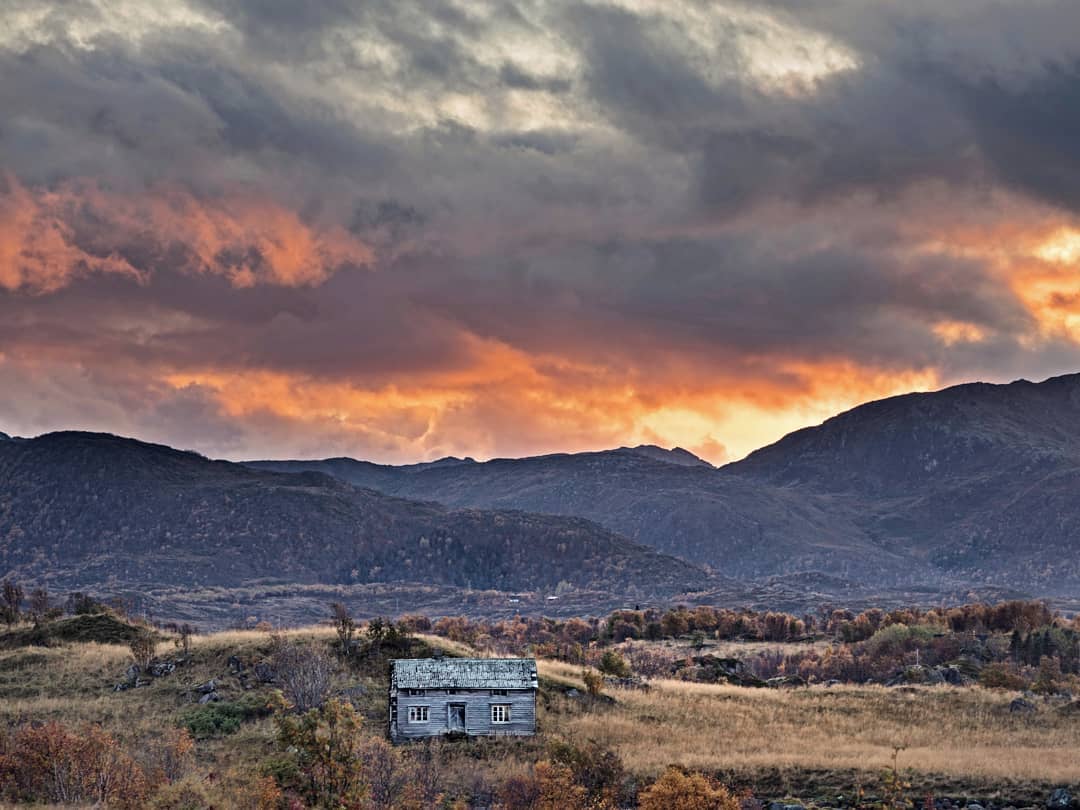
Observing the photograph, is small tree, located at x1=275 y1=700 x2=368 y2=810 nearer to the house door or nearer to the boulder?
the house door

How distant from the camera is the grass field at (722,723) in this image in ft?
→ 192

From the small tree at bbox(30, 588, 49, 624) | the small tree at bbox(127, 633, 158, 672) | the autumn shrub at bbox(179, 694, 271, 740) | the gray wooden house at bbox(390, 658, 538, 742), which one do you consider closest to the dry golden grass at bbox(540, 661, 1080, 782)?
the gray wooden house at bbox(390, 658, 538, 742)

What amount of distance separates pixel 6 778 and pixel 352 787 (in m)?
18.6

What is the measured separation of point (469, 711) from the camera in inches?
2552

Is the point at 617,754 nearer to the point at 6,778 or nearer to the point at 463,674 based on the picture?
the point at 463,674

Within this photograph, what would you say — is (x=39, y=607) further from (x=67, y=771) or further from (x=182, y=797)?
(x=182, y=797)

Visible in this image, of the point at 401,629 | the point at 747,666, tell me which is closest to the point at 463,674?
the point at 401,629

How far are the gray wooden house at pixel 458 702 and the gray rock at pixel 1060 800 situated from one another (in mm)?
25187

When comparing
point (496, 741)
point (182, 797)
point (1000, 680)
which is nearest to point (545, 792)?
point (182, 797)

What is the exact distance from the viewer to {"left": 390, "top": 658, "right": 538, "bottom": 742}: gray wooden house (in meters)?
64.4

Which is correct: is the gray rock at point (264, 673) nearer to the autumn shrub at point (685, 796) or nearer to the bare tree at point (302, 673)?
the bare tree at point (302, 673)

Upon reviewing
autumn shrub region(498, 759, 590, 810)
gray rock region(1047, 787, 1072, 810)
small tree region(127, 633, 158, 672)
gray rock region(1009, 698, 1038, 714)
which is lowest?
gray rock region(1047, 787, 1072, 810)

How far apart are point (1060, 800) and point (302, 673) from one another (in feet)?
126

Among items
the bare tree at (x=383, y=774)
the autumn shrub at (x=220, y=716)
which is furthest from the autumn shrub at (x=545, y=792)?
the autumn shrub at (x=220, y=716)
